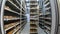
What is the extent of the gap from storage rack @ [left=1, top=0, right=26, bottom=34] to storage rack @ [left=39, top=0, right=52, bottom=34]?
0.25 m

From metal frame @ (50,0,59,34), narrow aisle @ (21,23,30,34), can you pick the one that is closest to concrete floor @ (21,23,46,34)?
narrow aisle @ (21,23,30,34)

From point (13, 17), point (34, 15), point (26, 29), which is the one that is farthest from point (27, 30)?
point (13, 17)

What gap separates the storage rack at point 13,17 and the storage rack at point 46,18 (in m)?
0.25

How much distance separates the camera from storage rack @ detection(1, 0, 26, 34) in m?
1.76

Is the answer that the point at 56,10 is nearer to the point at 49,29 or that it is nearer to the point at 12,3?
the point at 49,29

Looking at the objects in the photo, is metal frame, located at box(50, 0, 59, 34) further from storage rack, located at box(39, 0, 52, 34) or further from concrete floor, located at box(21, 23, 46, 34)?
concrete floor, located at box(21, 23, 46, 34)

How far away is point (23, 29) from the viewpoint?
5.81ft

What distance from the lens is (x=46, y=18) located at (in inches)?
66.4

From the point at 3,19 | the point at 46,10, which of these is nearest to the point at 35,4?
the point at 46,10

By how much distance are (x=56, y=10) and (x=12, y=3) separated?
73 cm

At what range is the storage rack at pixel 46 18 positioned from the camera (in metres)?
1.61

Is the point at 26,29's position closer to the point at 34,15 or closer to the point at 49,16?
the point at 34,15

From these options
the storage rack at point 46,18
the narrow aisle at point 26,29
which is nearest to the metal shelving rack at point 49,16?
the storage rack at point 46,18

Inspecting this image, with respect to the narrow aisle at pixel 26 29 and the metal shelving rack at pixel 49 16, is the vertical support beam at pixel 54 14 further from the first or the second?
the narrow aisle at pixel 26 29
